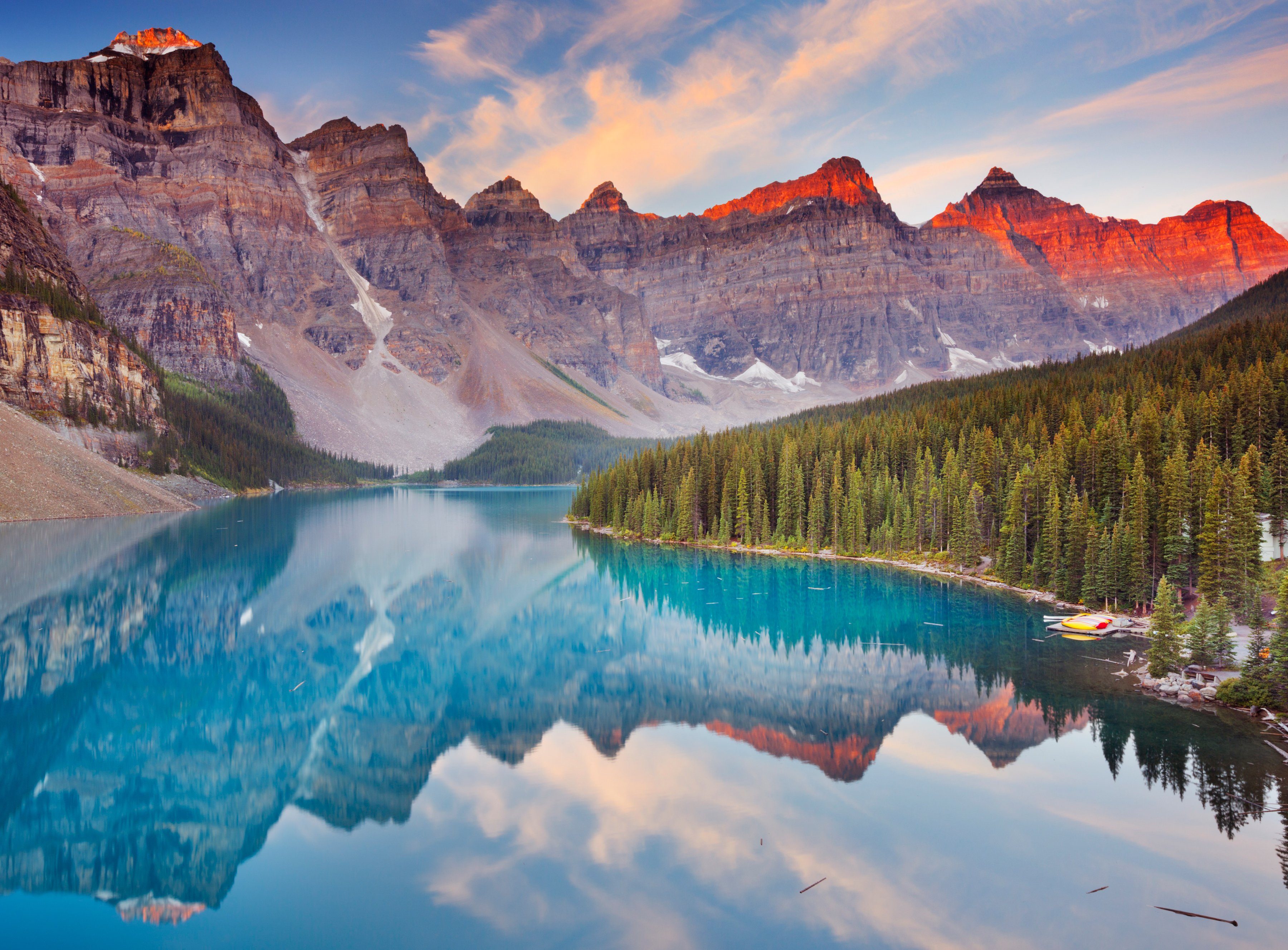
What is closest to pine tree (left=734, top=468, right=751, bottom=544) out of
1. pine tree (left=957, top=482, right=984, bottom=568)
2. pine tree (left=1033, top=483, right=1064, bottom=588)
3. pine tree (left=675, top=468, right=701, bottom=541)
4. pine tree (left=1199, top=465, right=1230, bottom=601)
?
pine tree (left=675, top=468, right=701, bottom=541)

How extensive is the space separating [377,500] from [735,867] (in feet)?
476

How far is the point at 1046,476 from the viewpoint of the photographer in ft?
172

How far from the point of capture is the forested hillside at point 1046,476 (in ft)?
137

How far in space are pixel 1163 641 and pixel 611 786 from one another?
21.8m

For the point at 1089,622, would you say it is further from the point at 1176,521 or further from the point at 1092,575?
the point at 1176,521

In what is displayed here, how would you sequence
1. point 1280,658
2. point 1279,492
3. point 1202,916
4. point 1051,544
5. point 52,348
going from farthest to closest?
point 52,348, point 1051,544, point 1279,492, point 1280,658, point 1202,916

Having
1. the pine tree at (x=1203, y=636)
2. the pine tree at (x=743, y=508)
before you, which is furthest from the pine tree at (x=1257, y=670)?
the pine tree at (x=743, y=508)

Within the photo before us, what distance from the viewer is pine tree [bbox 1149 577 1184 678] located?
95.5 ft

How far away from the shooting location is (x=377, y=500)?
152m

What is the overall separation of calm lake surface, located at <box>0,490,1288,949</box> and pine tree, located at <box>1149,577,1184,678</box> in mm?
1253

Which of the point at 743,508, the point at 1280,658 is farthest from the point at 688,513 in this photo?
the point at 1280,658

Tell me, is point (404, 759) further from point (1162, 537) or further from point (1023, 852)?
point (1162, 537)

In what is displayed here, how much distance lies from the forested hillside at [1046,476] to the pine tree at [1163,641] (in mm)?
6844

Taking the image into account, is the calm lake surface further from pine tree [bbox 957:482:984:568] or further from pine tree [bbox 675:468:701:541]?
pine tree [bbox 675:468:701:541]
